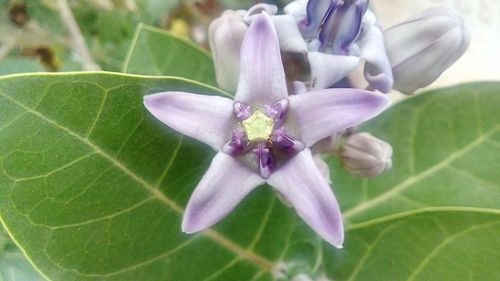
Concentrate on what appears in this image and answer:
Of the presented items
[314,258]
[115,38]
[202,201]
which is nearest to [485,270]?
[314,258]

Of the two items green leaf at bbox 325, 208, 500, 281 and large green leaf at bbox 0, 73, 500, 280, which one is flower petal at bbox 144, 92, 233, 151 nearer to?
large green leaf at bbox 0, 73, 500, 280

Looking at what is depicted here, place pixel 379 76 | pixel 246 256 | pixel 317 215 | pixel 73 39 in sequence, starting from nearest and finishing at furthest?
pixel 317 215 → pixel 379 76 → pixel 246 256 → pixel 73 39

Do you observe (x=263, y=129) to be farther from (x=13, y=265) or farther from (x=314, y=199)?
(x=13, y=265)

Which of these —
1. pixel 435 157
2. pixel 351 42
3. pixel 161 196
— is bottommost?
pixel 435 157

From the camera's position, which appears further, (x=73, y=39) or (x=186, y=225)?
(x=73, y=39)

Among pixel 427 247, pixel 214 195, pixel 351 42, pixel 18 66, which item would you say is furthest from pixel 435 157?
pixel 18 66

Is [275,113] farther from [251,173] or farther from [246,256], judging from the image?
[246,256]

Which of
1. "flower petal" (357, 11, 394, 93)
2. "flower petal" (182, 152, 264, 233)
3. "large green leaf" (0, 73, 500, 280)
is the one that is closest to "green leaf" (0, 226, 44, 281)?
"large green leaf" (0, 73, 500, 280)
